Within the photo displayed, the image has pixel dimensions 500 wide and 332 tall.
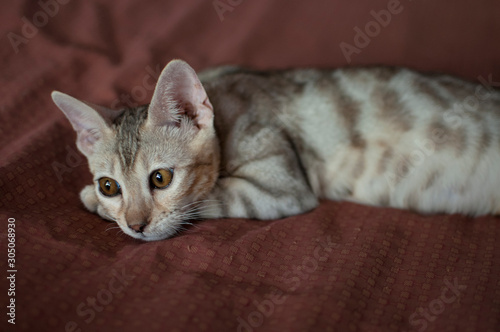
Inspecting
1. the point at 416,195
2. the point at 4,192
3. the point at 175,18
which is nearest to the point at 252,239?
the point at 416,195

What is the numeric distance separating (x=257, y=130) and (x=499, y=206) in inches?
46.2

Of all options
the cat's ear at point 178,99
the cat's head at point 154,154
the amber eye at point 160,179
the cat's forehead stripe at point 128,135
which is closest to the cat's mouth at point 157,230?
the cat's head at point 154,154

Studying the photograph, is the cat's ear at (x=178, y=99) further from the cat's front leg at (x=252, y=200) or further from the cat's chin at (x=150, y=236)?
the cat's chin at (x=150, y=236)

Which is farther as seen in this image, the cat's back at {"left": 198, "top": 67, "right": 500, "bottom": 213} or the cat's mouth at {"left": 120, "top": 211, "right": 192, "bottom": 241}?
the cat's back at {"left": 198, "top": 67, "right": 500, "bottom": 213}

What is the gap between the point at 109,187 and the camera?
1872 mm

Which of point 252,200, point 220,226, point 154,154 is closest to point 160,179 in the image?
point 154,154

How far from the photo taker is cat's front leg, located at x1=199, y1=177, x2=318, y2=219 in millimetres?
1980

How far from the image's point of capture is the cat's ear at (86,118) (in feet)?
6.11

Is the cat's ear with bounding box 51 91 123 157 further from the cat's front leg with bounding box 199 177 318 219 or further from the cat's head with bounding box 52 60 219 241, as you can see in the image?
the cat's front leg with bounding box 199 177 318 219

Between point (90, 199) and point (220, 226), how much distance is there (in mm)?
607

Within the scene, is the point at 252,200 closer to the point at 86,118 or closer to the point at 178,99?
the point at 178,99

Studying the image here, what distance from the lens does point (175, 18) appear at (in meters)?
2.95

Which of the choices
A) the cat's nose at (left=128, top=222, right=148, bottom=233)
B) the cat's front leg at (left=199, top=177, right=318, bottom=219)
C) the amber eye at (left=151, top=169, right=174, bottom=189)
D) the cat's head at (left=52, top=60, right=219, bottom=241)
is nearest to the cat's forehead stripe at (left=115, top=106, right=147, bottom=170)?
the cat's head at (left=52, top=60, right=219, bottom=241)

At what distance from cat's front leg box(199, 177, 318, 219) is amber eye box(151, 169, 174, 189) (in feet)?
A: 0.70
